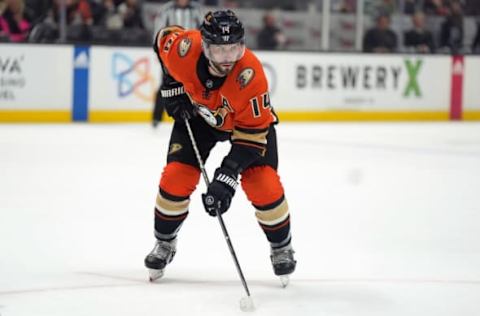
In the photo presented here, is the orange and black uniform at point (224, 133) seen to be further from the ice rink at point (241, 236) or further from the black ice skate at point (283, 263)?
the ice rink at point (241, 236)

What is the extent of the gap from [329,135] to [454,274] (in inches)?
208

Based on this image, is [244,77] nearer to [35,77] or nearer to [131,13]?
[35,77]

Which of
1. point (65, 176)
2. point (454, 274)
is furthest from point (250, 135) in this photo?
point (65, 176)

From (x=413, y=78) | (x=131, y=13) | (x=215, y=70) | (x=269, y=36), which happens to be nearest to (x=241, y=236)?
(x=215, y=70)

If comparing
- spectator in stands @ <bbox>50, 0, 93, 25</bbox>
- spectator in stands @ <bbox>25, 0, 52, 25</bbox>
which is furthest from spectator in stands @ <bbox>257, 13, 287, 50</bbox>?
spectator in stands @ <bbox>25, 0, 52, 25</bbox>

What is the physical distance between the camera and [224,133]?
345cm

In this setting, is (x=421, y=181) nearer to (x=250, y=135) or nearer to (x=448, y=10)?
(x=250, y=135)

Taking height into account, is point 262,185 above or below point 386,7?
below

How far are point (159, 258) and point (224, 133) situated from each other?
1.70 feet

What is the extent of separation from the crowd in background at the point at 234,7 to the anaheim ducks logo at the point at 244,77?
547 cm

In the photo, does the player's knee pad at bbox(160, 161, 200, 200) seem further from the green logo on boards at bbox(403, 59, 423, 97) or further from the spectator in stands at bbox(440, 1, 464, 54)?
the spectator in stands at bbox(440, 1, 464, 54)

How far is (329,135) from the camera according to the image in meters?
8.92

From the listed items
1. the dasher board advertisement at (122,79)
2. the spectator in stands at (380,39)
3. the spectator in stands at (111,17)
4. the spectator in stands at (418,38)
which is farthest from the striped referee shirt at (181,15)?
the spectator in stands at (418,38)

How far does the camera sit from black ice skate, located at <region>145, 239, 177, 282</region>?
11.2 feet
